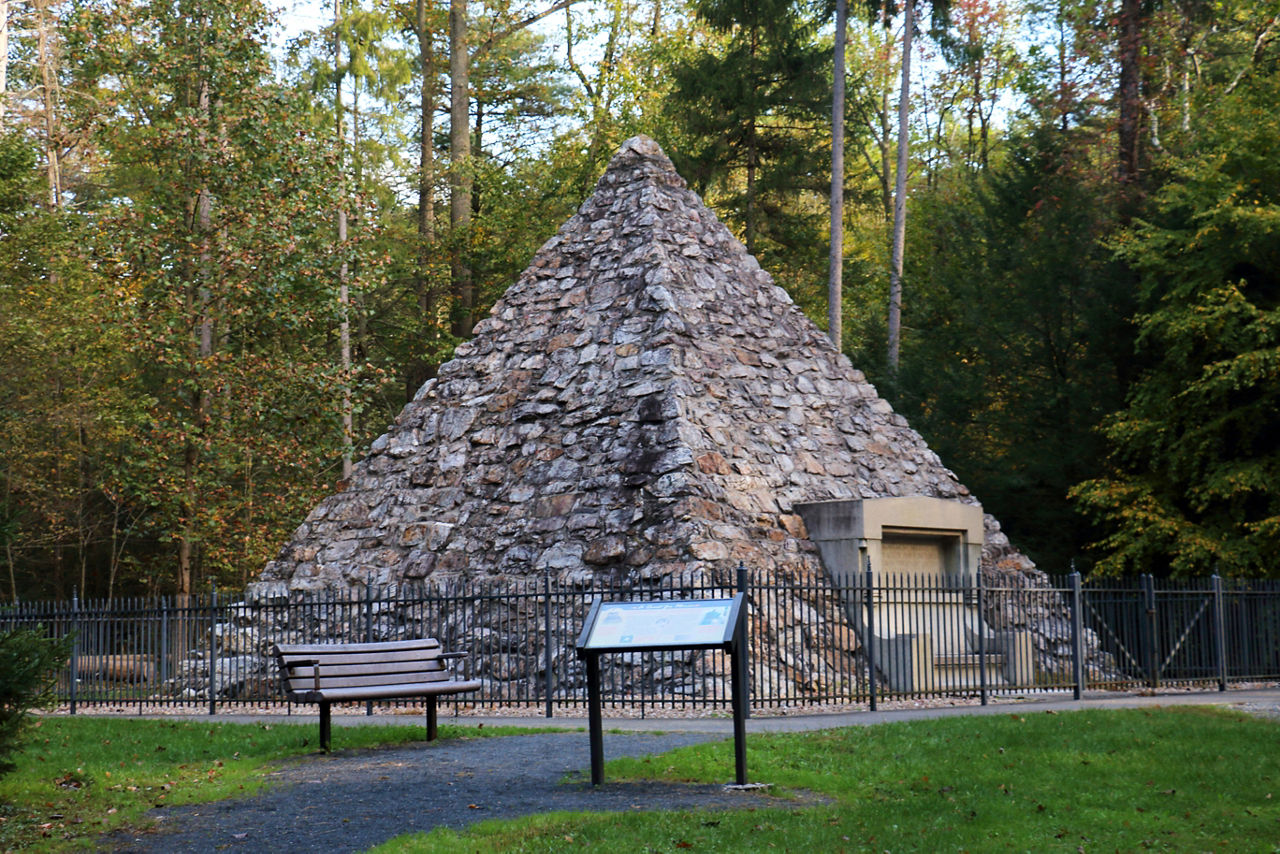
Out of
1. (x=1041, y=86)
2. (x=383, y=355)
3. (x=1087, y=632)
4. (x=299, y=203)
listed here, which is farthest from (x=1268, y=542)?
(x=383, y=355)

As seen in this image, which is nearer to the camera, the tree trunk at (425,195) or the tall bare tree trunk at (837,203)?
the tall bare tree trunk at (837,203)

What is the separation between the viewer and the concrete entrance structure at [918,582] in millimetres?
14742

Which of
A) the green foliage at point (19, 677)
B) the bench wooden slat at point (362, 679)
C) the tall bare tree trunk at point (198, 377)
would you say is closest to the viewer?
the green foliage at point (19, 677)

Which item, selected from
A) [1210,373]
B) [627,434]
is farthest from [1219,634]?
[627,434]

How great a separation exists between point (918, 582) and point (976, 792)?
8.45 m

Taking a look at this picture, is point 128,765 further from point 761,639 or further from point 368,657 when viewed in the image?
point 761,639

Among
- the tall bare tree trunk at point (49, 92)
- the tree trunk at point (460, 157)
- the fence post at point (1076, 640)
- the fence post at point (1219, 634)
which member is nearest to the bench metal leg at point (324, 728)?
the fence post at point (1076, 640)

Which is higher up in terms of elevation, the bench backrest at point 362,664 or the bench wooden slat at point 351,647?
the bench wooden slat at point 351,647

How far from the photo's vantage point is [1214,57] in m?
27.0

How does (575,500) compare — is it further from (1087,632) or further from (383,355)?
(383,355)

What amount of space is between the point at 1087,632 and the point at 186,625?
11.7 metres

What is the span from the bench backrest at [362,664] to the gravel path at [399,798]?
597 mm

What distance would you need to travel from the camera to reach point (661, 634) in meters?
8.22

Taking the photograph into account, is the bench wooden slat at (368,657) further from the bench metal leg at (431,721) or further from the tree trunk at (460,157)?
the tree trunk at (460,157)
